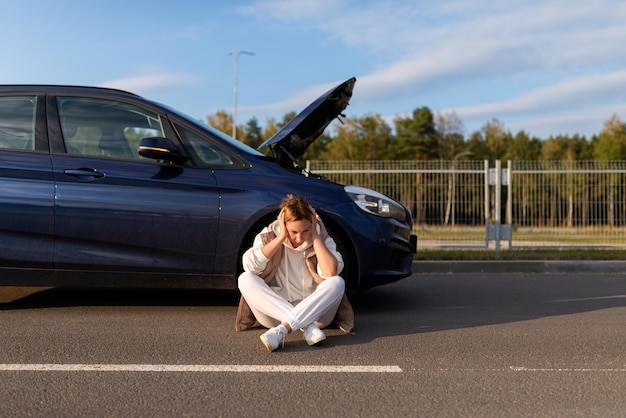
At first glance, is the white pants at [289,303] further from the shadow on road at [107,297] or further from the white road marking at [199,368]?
the shadow on road at [107,297]

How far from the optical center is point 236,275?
469 cm

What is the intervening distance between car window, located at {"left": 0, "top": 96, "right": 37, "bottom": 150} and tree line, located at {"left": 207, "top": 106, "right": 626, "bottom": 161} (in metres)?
45.0

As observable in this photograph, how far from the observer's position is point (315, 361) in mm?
3574

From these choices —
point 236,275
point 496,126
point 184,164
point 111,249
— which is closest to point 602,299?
point 236,275

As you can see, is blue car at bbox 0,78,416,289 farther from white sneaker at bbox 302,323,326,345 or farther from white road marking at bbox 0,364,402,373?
white road marking at bbox 0,364,402,373

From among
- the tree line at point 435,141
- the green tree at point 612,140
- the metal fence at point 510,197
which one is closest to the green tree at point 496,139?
the tree line at point 435,141

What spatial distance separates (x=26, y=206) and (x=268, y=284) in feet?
6.19

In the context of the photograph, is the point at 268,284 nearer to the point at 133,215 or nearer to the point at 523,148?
the point at 133,215

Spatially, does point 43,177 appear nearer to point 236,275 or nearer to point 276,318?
point 236,275

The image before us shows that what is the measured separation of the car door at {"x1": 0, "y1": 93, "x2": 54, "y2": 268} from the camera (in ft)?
15.1

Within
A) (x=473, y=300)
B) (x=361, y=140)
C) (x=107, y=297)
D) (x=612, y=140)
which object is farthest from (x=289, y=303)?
(x=612, y=140)

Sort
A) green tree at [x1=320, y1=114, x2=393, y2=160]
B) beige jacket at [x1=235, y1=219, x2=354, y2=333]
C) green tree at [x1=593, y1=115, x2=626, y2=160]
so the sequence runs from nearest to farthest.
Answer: beige jacket at [x1=235, y1=219, x2=354, y2=333], green tree at [x1=593, y1=115, x2=626, y2=160], green tree at [x1=320, y1=114, x2=393, y2=160]

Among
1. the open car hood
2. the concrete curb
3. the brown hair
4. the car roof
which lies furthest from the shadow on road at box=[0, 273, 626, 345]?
the car roof

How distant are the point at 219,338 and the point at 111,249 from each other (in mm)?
1156
